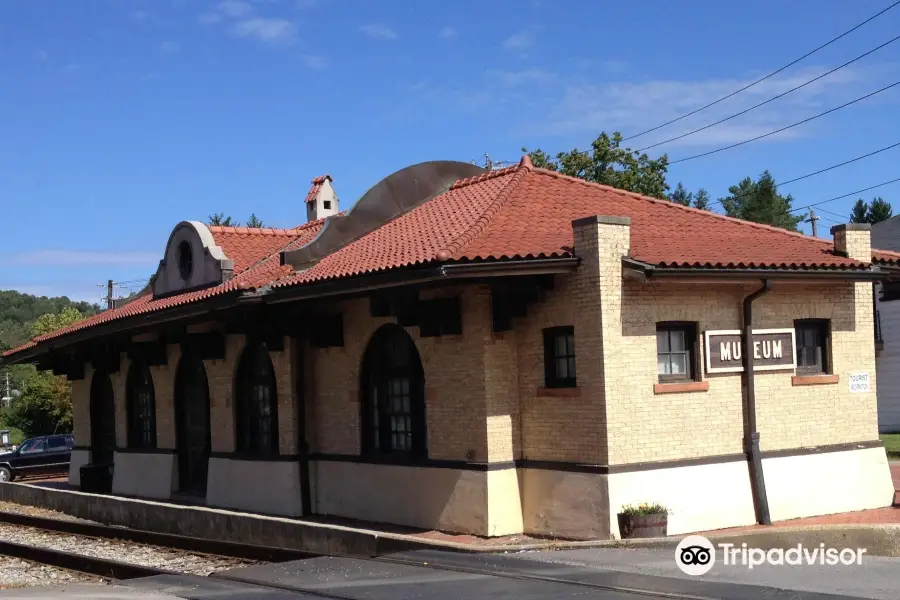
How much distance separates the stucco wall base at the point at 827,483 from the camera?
1395 cm

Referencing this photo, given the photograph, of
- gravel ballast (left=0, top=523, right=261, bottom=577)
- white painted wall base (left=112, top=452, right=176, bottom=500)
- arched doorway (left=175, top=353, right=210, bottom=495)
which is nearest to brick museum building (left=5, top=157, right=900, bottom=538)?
gravel ballast (left=0, top=523, right=261, bottom=577)

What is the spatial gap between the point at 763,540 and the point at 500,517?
3.20 m

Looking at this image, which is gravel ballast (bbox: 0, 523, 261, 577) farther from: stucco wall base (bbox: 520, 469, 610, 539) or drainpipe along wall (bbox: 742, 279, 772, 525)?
drainpipe along wall (bbox: 742, 279, 772, 525)

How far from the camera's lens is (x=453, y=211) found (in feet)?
54.9

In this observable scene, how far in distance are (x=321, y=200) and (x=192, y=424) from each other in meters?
6.12

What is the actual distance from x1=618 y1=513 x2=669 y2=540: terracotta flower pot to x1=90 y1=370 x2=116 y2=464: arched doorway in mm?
16599

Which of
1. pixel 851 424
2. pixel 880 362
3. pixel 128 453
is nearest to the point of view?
pixel 851 424

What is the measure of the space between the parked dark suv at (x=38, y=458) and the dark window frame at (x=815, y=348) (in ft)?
87.1

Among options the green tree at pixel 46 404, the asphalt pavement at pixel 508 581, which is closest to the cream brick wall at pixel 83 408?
the asphalt pavement at pixel 508 581

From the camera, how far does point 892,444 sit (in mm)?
27344

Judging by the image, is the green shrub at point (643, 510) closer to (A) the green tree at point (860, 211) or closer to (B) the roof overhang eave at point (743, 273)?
(B) the roof overhang eave at point (743, 273)

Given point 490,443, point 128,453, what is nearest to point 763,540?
point 490,443

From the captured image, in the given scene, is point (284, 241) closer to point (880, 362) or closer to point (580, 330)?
point (580, 330)

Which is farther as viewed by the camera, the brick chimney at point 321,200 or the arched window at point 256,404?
the brick chimney at point 321,200
